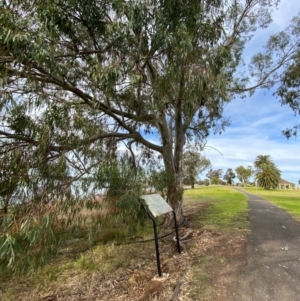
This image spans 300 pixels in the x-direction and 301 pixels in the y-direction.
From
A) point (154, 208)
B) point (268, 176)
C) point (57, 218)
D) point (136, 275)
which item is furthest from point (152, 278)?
point (268, 176)

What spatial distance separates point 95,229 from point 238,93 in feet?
27.0

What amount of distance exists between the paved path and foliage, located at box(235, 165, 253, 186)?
56626 mm

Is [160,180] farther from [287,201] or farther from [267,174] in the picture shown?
[267,174]

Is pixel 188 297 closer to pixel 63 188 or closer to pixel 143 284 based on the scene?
pixel 143 284

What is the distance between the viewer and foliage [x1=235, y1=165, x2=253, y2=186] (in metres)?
59.9

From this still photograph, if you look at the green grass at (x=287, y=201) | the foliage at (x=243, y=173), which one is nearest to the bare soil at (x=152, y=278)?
the green grass at (x=287, y=201)

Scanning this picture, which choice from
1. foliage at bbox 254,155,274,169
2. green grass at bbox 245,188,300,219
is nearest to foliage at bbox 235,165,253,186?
foliage at bbox 254,155,274,169

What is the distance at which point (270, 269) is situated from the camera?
13.8 feet

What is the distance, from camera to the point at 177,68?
4.46 metres

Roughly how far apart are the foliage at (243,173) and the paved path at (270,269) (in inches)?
2229

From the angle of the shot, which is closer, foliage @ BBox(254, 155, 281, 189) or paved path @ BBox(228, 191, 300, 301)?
paved path @ BBox(228, 191, 300, 301)

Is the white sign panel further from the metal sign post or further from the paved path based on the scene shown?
the paved path

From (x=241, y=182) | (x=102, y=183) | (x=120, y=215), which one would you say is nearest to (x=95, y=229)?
(x=120, y=215)

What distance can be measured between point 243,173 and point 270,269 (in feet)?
201
